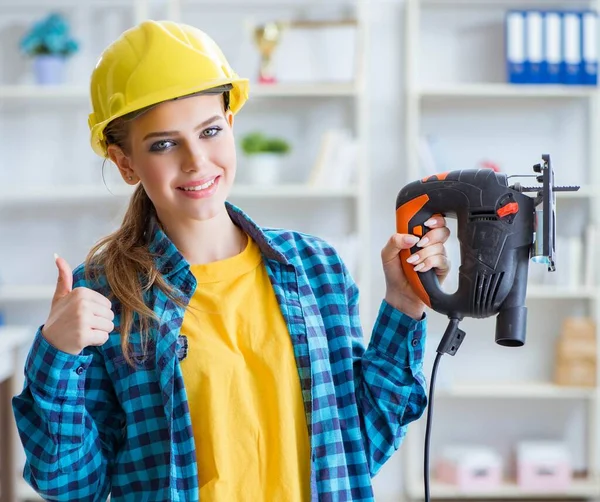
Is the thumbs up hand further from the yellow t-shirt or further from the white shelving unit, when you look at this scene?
the white shelving unit

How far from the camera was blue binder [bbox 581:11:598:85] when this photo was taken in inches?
138

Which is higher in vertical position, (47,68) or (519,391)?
(47,68)

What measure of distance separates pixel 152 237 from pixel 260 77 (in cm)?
242

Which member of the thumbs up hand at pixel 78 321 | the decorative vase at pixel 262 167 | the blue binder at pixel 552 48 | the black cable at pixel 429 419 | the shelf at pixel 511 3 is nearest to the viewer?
the thumbs up hand at pixel 78 321

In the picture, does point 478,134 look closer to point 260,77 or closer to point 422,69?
point 422,69

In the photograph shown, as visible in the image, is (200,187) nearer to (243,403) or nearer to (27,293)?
(243,403)

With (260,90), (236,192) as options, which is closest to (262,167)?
(236,192)

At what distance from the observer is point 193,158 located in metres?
1.19

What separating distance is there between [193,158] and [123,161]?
6.1 inches

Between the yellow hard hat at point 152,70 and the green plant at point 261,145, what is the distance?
93.7 inches

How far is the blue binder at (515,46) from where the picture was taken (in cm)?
353

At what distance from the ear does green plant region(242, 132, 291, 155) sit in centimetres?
230

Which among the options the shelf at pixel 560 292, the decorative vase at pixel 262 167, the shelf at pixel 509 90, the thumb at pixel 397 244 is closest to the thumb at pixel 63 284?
the thumb at pixel 397 244

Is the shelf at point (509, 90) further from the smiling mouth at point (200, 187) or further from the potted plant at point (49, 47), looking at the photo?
the smiling mouth at point (200, 187)
